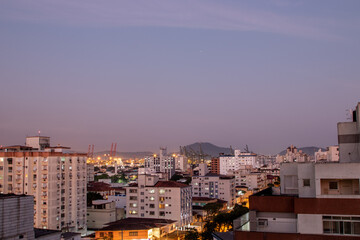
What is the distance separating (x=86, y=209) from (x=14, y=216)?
94.2ft

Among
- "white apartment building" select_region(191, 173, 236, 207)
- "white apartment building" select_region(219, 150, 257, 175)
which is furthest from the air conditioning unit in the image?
"white apartment building" select_region(219, 150, 257, 175)

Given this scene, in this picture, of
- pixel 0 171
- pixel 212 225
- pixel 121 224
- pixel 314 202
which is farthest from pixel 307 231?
pixel 0 171

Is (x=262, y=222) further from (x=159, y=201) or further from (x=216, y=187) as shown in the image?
(x=216, y=187)

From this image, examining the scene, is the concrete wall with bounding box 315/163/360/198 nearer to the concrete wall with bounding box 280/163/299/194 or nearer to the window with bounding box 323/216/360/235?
the window with bounding box 323/216/360/235

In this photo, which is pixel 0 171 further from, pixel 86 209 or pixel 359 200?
pixel 359 200

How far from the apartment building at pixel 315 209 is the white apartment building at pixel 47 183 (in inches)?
1127

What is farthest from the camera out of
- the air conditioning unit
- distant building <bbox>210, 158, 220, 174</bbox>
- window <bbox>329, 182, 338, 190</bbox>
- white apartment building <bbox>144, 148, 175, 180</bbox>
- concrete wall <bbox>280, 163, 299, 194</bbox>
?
distant building <bbox>210, 158, 220, 174</bbox>

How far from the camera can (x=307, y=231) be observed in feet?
40.6

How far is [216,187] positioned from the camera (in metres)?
63.8

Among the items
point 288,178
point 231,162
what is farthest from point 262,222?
point 231,162

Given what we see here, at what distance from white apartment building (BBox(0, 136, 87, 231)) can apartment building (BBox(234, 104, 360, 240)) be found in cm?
2862

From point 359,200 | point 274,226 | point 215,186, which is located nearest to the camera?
point 359,200

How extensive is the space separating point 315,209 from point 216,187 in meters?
52.2

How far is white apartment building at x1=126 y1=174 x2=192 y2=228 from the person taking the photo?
137ft
